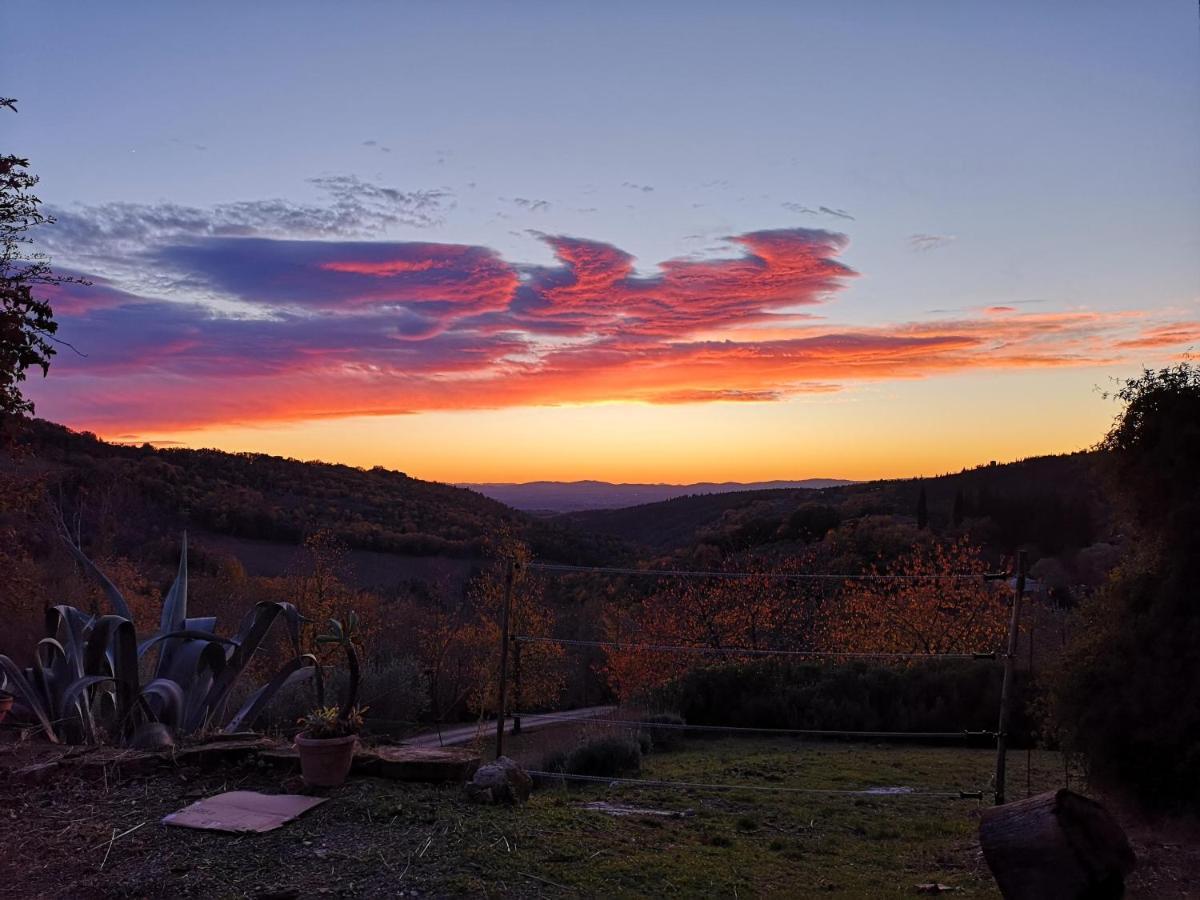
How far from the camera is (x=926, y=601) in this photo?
1908 cm

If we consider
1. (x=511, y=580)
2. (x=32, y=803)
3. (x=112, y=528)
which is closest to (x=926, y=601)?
(x=511, y=580)

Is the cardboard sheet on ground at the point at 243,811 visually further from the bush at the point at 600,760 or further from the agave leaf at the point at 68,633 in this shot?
the bush at the point at 600,760

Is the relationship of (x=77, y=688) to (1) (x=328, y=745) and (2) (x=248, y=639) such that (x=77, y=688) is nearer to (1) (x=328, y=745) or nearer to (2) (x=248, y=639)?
(2) (x=248, y=639)

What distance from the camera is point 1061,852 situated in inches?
160

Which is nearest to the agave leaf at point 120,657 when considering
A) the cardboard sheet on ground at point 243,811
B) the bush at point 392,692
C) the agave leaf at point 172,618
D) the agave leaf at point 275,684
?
the agave leaf at point 172,618

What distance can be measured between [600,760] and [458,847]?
4280 mm

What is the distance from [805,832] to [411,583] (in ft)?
103

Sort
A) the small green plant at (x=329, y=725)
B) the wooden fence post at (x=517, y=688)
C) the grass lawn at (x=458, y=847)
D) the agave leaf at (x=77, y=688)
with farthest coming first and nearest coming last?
the wooden fence post at (x=517, y=688)
the agave leaf at (x=77, y=688)
the small green plant at (x=329, y=725)
the grass lawn at (x=458, y=847)

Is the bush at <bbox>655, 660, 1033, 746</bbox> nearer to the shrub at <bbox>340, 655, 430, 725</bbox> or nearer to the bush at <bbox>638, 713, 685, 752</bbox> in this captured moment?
the bush at <bbox>638, 713, 685, 752</bbox>

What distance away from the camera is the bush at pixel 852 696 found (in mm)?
12039

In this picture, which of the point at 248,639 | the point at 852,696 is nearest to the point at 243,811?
the point at 248,639

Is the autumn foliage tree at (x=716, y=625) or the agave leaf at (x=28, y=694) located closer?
the agave leaf at (x=28, y=694)

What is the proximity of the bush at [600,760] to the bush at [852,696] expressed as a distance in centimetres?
403

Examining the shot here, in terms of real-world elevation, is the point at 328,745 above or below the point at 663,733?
above
